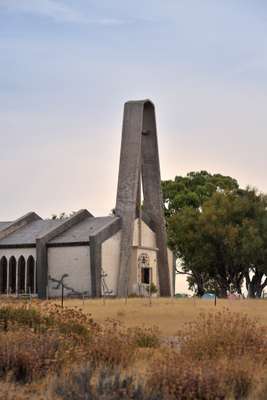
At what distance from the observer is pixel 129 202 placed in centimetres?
6769

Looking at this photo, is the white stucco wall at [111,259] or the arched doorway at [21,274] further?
the arched doorway at [21,274]

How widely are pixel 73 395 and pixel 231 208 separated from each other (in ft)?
200

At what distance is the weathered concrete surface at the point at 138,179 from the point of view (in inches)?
2633

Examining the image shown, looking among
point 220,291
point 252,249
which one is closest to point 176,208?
point 220,291

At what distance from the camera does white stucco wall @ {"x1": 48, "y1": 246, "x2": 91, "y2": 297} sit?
64.5m

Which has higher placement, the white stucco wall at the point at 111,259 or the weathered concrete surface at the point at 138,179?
the weathered concrete surface at the point at 138,179

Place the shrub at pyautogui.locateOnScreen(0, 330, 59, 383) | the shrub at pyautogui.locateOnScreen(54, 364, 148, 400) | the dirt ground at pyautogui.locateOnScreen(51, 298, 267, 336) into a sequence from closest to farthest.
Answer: the shrub at pyautogui.locateOnScreen(54, 364, 148, 400) < the shrub at pyautogui.locateOnScreen(0, 330, 59, 383) < the dirt ground at pyautogui.locateOnScreen(51, 298, 267, 336)

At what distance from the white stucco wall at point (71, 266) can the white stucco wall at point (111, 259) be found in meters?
1.29

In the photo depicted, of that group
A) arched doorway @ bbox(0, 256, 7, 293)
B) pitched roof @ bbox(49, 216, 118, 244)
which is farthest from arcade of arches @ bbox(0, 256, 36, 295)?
pitched roof @ bbox(49, 216, 118, 244)

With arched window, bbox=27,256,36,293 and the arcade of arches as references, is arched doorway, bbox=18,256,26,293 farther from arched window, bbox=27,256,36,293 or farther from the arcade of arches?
arched window, bbox=27,256,36,293

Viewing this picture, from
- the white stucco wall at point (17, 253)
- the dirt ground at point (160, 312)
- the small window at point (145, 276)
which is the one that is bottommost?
the dirt ground at point (160, 312)

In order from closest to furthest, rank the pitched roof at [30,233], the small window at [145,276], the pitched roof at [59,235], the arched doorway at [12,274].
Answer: the pitched roof at [59,235] < the pitched roof at [30,233] < the arched doorway at [12,274] < the small window at [145,276]

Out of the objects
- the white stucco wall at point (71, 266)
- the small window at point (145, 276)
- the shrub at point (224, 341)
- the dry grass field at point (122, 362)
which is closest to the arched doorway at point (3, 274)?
the white stucco wall at point (71, 266)

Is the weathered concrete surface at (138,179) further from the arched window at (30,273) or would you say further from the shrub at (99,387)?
the shrub at (99,387)
